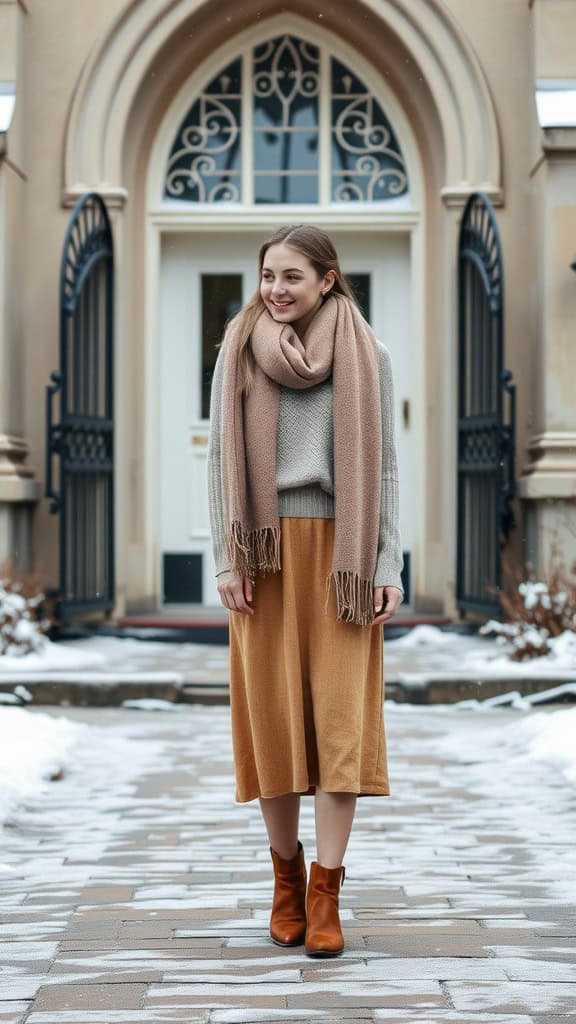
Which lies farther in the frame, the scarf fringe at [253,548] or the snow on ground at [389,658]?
the snow on ground at [389,658]

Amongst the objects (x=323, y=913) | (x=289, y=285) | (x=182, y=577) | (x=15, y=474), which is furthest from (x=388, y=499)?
(x=182, y=577)

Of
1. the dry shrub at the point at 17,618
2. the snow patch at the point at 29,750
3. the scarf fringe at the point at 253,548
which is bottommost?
the snow patch at the point at 29,750

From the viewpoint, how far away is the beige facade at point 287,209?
10164mm

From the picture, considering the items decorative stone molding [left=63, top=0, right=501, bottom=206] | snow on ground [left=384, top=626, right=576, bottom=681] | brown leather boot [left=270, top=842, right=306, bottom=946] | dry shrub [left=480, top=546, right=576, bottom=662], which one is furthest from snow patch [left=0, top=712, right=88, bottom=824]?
decorative stone molding [left=63, top=0, right=501, bottom=206]

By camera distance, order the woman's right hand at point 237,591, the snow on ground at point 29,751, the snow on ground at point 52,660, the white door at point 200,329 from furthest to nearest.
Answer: the white door at point 200,329 → the snow on ground at point 52,660 → the snow on ground at point 29,751 → the woman's right hand at point 237,591

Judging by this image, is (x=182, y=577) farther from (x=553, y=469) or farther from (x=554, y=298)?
(x=554, y=298)

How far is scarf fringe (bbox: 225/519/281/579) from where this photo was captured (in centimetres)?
374

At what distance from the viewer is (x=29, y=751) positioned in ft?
20.3

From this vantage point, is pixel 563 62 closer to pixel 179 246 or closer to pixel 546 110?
pixel 546 110

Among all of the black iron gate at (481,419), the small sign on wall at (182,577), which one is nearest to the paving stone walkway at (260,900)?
the black iron gate at (481,419)

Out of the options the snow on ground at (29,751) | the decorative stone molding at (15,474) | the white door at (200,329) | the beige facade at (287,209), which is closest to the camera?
the snow on ground at (29,751)

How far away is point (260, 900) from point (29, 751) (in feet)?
7.10

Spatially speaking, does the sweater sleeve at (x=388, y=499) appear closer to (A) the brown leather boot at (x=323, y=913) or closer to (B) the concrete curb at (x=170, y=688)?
(A) the brown leather boot at (x=323, y=913)

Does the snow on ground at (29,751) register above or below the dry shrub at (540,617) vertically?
below
